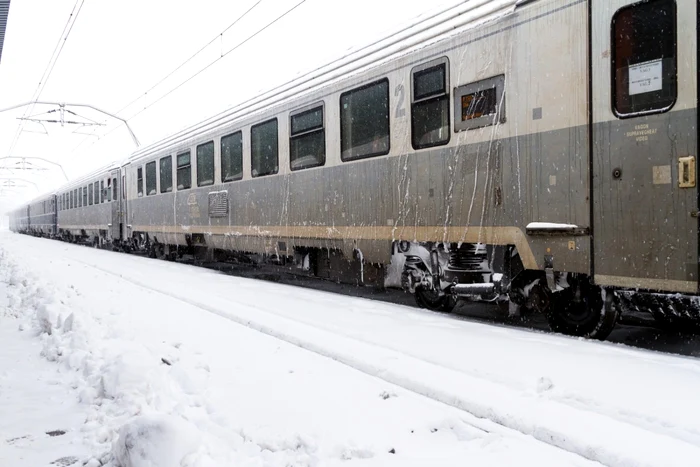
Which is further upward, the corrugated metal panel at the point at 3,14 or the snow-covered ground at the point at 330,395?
the corrugated metal panel at the point at 3,14

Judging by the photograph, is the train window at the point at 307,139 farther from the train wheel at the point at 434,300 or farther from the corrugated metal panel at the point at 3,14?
the corrugated metal panel at the point at 3,14

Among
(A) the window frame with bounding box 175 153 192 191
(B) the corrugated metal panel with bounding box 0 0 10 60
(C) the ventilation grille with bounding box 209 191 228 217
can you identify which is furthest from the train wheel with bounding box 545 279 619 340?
(A) the window frame with bounding box 175 153 192 191

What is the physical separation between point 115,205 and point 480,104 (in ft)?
56.1

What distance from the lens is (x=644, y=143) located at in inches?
178

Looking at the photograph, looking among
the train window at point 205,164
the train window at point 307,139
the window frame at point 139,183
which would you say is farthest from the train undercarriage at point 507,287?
the window frame at point 139,183

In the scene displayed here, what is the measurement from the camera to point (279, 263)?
10102mm

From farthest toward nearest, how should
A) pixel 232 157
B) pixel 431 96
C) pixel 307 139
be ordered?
pixel 232 157 → pixel 307 139 → pixel 431 96

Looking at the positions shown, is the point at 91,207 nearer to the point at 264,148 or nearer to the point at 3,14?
the point at 3,14

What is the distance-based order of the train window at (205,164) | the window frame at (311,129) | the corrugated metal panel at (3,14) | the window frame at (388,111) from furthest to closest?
the train window at (205,164)
the corrugated metal panel at (3,14)
the window frame at (311,129)
the window frame at (388,111)

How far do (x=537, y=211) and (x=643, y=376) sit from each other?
1927 millimetres

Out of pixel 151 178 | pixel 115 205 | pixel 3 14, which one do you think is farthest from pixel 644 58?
pixel 115 205

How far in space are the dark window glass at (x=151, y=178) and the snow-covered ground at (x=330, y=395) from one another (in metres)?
10.3

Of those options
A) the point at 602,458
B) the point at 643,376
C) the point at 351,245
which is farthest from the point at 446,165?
the point at 602,458

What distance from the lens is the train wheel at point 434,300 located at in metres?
7.07
